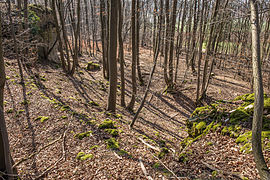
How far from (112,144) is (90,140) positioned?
2.93 ft

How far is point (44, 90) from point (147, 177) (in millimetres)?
8394

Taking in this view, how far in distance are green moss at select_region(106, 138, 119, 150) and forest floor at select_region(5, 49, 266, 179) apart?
1.4 inches

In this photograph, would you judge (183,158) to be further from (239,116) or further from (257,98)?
(257,98)

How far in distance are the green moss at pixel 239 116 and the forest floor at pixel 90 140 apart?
31.0 inches

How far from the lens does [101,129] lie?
7031 mm

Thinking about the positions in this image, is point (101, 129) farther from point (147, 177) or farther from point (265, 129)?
point (265, 129)

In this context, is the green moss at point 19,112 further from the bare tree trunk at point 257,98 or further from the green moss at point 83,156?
the bare tree trunk at point 257,98

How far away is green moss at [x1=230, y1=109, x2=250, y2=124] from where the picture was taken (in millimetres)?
5809

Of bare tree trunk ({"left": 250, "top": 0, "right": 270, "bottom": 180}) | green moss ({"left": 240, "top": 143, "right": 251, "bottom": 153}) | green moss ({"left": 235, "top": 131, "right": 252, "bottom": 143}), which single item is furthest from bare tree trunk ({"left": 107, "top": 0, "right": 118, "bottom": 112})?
green moss ({"left": 240, "top": 143, "right": 251, "bottom": 153})

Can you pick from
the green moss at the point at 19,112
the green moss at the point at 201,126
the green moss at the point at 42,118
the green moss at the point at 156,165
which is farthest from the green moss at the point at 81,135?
the green moss at the point at 201,126

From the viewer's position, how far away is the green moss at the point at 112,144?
19.5 ft

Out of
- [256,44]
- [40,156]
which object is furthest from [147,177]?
[256,44]

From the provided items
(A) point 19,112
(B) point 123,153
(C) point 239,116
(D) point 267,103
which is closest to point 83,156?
(B) point 123,153

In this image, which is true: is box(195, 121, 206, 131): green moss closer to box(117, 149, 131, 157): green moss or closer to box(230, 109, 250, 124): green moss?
box(230, 109, 250, 124): green moss
